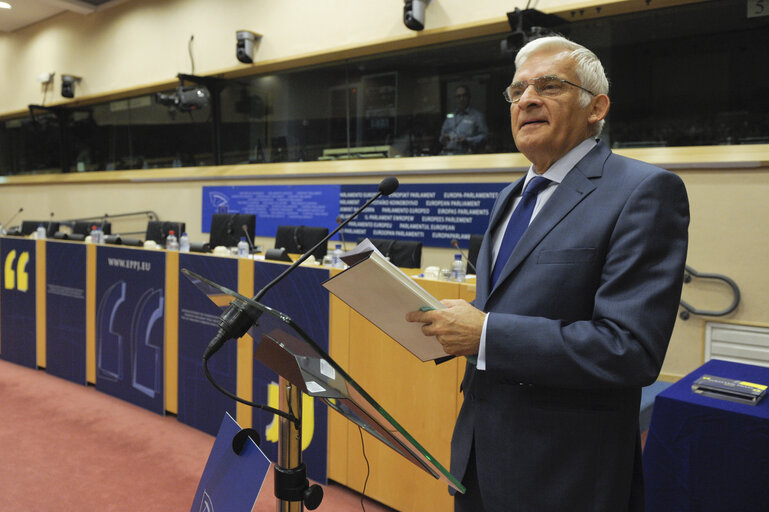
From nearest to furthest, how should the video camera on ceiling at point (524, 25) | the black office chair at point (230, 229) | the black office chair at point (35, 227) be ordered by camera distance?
the video camera on ceiling at point (524, 25), the black office chair at point (230, 229), the black office chair at point (35, 227)

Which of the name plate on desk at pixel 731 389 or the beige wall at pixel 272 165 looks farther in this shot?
the beige wall at pixel 272 165

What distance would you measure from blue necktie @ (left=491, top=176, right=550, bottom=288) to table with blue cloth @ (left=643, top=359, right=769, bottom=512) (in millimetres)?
932

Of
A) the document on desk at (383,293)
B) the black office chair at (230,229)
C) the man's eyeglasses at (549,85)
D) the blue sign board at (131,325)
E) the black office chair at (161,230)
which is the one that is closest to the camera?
the document on desk at (383,293)

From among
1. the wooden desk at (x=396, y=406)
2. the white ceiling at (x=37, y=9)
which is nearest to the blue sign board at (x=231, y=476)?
the wooden desk at (x=396, y=406)

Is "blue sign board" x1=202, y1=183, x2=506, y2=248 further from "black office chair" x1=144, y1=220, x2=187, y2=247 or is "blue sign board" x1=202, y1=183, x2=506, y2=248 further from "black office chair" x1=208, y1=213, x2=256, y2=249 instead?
"black office chair" x1=144, y1=220, x2=187, y2=247

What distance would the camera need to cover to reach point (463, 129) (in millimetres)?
5527

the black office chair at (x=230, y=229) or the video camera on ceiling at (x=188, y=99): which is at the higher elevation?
the video camera on ceiling at (x=188, y=99)

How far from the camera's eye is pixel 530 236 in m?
1.06

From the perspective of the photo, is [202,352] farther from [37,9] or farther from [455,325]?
[37,9]

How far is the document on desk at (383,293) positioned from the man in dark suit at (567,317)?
35mm

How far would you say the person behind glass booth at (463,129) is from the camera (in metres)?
5.42

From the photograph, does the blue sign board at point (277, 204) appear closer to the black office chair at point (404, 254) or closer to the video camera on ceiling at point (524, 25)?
the black office chair at point (404, 254)

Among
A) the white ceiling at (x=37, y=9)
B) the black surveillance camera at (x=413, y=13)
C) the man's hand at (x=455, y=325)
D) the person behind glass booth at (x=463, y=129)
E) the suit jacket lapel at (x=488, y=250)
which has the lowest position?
the man's hand at (x=455, y=325)

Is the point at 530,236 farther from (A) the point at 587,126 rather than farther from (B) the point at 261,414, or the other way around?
(B) the point at 261,414
